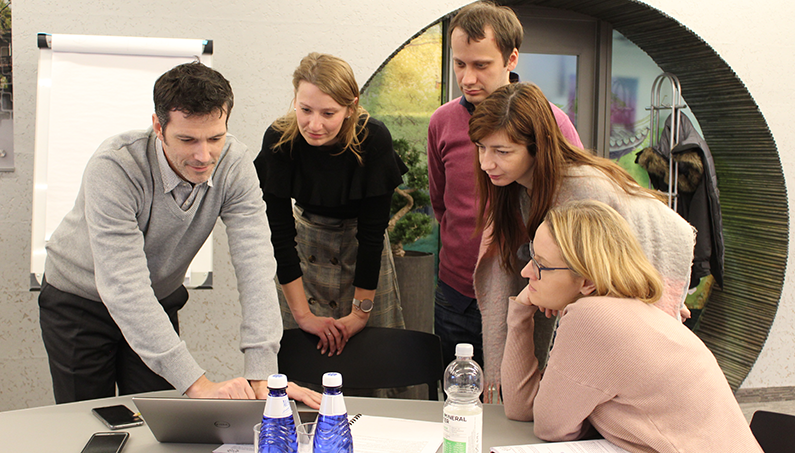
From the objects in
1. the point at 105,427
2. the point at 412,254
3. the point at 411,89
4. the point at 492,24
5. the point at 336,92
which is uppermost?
the point at 411,89

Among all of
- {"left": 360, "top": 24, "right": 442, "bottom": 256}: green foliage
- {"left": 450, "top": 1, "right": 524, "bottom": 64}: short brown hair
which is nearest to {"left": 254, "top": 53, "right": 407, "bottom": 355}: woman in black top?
{"left": 450, "top": 1, "right": 524, "bottom": 64}: short brown hair

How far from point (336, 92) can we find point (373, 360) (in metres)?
0.78

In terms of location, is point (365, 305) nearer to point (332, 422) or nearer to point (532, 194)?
point (532, 194)

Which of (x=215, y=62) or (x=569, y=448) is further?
(x=215, y=62)

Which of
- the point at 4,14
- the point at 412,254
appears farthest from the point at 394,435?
the point at 4,14

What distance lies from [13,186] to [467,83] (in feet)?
6.69

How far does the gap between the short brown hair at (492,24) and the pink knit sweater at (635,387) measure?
0.93m

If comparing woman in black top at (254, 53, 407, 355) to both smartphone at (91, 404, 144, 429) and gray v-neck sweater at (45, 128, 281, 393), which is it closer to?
gray v-neck sweater at (45, 128, 281, 393)

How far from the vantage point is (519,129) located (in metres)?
1.46

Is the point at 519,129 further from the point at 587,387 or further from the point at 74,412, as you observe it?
the point at 74,412

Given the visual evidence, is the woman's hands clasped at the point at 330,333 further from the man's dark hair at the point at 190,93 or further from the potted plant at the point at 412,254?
the potted plant at the point at 412,254

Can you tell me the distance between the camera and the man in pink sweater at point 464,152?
1777 millimetres

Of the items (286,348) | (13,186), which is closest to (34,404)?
(13,186)

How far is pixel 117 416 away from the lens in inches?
50.0
